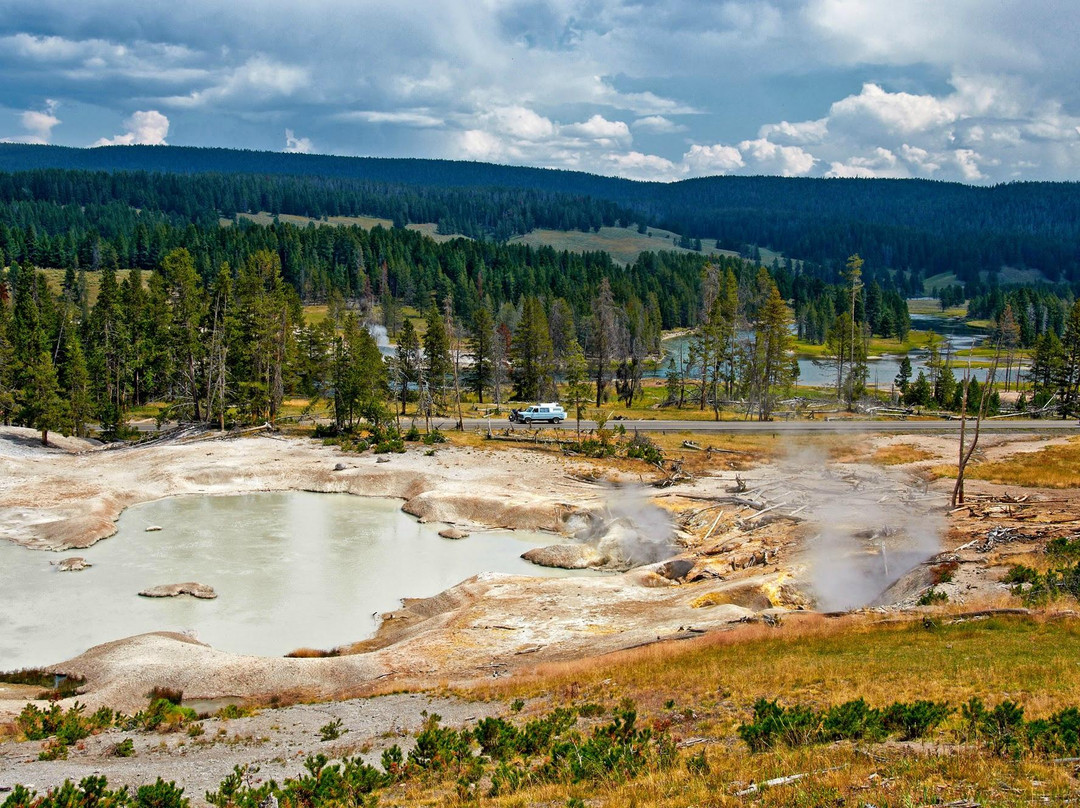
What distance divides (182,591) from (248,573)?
12.9 ft

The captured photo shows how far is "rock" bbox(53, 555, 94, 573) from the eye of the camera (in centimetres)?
3797

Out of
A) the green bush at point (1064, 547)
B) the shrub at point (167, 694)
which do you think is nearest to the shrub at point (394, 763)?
the shrub at point (167, 694)

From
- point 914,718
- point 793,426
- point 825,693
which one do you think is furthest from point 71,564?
point 793,426

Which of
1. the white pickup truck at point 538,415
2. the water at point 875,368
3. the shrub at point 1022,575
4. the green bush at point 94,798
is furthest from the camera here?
the water at point 875,368

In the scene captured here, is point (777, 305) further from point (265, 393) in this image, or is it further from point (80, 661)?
point (80, 661)

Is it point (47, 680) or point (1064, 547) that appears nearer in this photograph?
point (47, 680)

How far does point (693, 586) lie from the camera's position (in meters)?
A: 34.9

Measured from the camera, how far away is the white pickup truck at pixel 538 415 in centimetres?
7275

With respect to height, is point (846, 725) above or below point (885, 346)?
below

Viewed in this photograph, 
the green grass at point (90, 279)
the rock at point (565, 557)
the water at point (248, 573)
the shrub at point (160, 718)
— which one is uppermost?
the green grass at point (90, 279)

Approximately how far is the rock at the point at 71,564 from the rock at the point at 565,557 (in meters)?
20.7

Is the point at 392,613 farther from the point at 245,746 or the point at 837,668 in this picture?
the point at 837,668

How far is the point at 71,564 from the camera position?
38312 mm

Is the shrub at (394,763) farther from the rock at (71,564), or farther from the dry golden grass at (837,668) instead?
the rock at (71,564)
